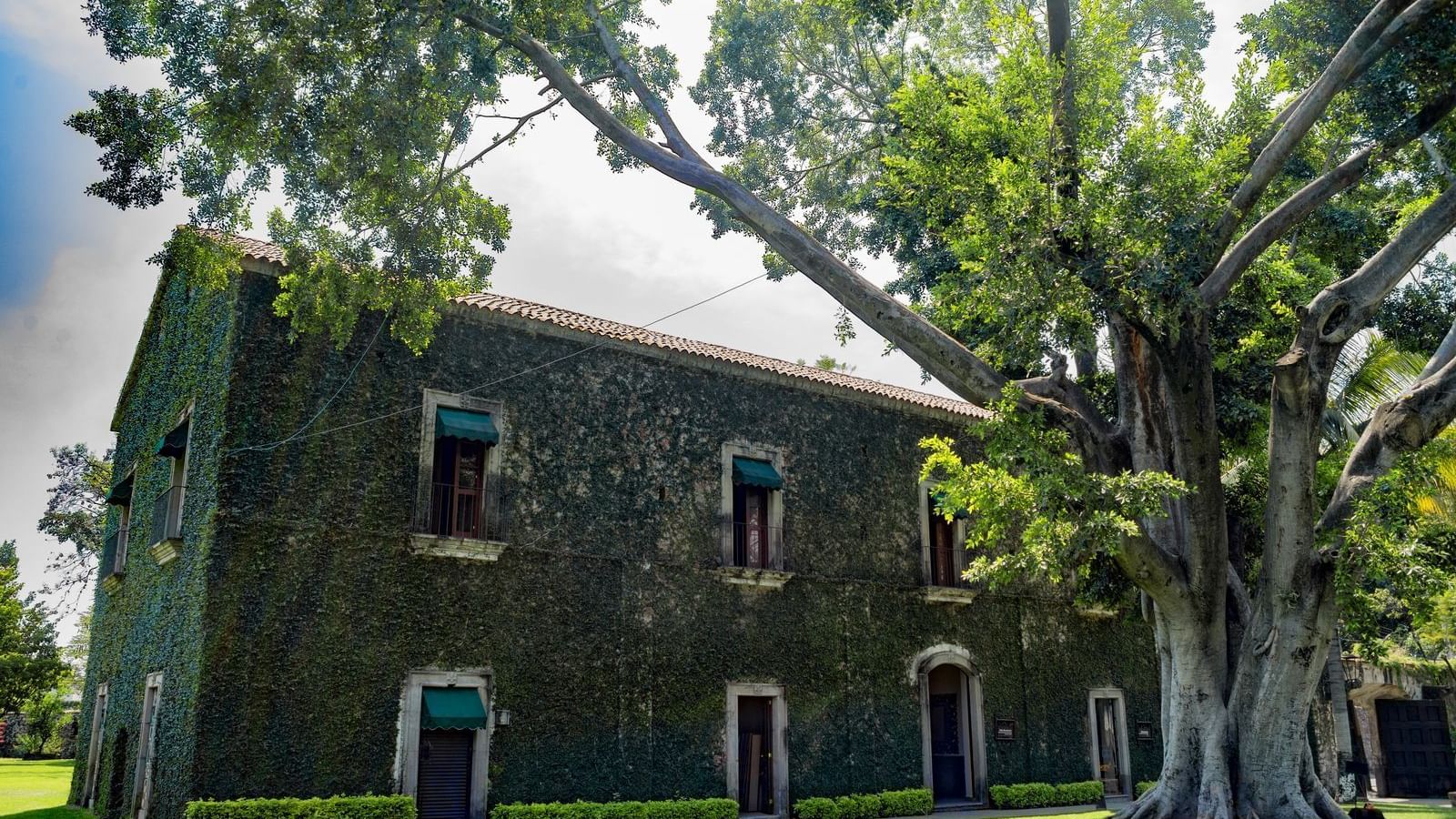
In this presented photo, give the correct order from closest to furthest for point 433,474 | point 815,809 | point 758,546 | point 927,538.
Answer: point 433,474, point 815,809, point 758,546, point 927,538

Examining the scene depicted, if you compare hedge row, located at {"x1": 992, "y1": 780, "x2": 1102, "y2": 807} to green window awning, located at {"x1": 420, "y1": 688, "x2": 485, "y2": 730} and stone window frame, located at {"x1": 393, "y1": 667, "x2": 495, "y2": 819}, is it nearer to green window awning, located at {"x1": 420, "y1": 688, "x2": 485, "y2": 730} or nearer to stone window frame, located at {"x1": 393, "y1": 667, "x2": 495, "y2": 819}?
stone window frame, located at {"x1": 393, "y1": 667, "x2": 495, "y2": 819}

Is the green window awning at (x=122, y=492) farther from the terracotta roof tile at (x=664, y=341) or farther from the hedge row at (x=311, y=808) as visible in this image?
the hedge row at (x=311, y=808)

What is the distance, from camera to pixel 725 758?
660 inches

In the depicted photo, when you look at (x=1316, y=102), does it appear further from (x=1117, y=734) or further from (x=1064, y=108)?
(x=1117, y=734)

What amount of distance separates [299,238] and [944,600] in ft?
42.6

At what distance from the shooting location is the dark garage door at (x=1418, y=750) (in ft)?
75.0

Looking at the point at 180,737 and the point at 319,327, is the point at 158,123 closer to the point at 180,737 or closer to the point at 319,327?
the point at 319,327

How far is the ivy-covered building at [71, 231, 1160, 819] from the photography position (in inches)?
539

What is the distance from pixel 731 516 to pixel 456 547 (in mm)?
4868

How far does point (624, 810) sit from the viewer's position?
15.2m

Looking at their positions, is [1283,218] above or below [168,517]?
above

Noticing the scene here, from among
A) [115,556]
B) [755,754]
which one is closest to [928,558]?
[755,754]

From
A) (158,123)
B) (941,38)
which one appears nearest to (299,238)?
(158,123)

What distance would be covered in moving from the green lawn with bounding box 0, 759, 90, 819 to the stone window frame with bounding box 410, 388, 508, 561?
786 centimetres
